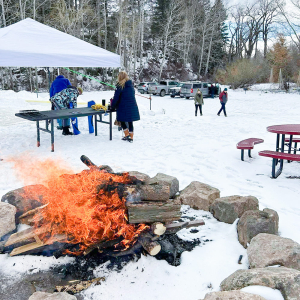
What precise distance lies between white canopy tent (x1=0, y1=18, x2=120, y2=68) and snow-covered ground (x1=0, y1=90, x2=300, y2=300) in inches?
75.6

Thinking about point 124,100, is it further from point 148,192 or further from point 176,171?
point 148,192

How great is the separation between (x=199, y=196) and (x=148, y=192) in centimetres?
104

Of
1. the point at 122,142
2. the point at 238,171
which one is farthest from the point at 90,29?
the point at 238,171

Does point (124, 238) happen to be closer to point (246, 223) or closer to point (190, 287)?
point (190, 287)

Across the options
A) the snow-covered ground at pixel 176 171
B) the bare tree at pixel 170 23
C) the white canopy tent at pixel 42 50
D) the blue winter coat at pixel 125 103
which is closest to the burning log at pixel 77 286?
the snow-covered ground at pixel 176 171

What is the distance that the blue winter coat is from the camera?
738cm

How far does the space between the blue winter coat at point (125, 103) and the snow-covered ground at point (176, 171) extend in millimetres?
682

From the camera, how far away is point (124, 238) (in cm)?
293

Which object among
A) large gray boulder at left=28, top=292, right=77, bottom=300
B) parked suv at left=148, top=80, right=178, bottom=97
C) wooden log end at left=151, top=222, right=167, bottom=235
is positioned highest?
parked suv at left=148, top=80, right=178, bottom=97

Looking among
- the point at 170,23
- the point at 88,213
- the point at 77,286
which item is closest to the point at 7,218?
the point at 88,213

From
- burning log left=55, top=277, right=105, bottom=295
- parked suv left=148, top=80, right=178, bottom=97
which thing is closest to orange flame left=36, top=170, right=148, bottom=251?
burning log left=55, top=277, right=105, bottom=295

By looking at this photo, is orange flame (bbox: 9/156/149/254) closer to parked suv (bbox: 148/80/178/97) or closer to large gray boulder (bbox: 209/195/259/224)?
large gray boulder (bbox: 209/195/259/224)

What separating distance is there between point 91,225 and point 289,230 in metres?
2.18

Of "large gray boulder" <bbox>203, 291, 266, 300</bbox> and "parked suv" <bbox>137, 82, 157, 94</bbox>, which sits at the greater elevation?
"parked suv" <bbox>137, 82, 157, 94</bbox>
